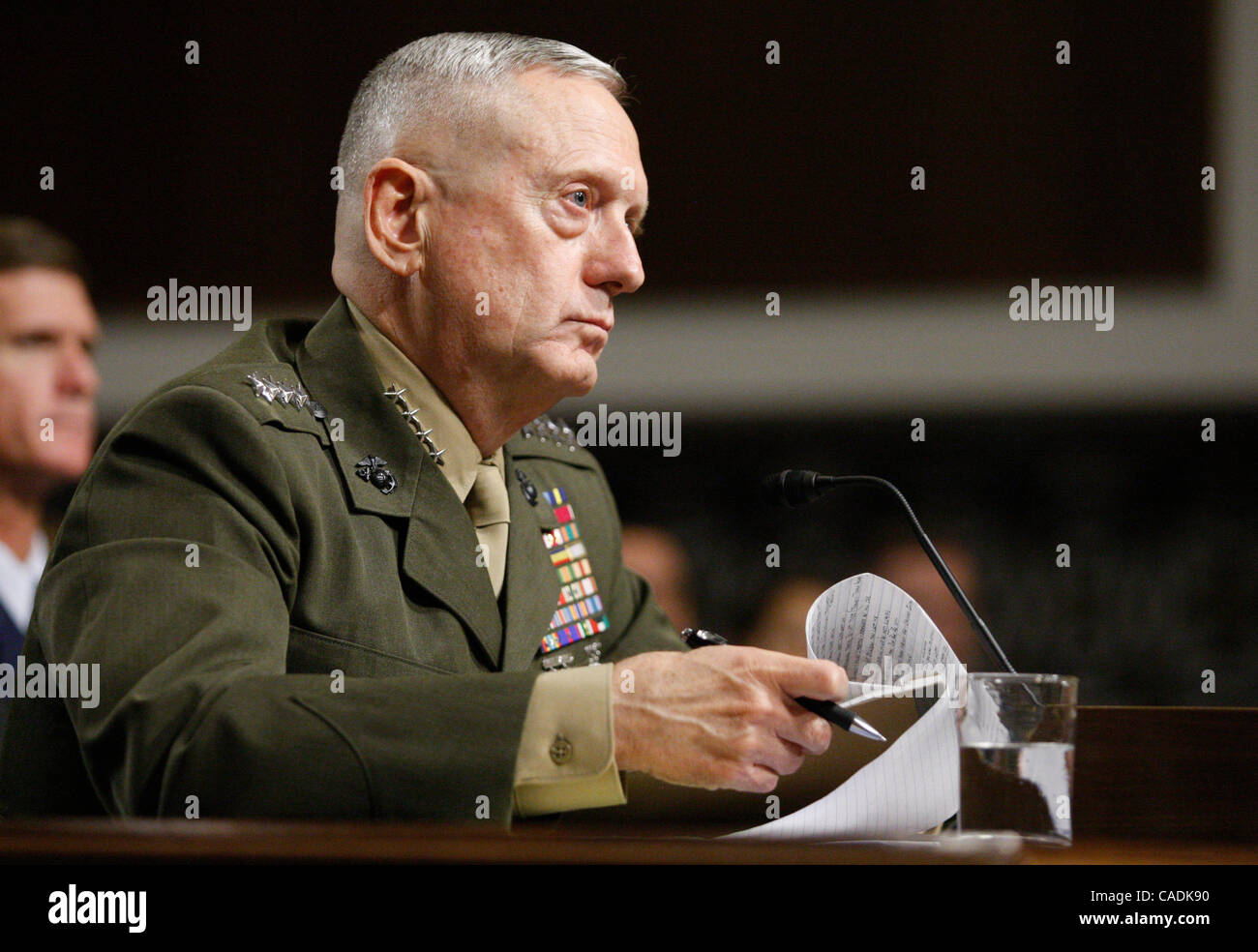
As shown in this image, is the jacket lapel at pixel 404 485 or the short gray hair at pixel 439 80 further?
the short gray hair at pixel 439 80

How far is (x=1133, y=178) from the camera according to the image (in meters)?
3.75

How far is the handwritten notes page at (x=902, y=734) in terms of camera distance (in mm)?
1036

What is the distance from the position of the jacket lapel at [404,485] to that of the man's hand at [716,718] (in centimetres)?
37

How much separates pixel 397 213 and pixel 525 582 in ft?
1.40

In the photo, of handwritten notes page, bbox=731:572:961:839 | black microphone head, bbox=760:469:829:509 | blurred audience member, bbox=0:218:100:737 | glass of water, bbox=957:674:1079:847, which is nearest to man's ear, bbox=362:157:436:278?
black microphone head, bbox=760:469:829:509

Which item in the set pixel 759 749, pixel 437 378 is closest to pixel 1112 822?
pixel 759 749

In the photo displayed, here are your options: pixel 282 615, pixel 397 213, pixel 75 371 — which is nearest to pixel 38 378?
pixel 75 371

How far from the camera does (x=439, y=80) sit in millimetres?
1550

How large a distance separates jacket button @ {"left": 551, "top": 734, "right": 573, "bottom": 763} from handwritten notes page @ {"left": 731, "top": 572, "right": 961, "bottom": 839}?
0.45 feet

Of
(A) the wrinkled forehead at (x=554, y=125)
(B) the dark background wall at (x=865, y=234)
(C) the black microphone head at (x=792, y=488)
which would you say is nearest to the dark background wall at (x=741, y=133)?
(B) the dark background wall at (x=865, y=234)

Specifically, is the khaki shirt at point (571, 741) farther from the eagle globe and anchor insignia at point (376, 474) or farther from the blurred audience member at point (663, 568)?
the blurred audience member at point (663, 568)

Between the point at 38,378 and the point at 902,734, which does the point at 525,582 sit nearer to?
the point at 902,734
